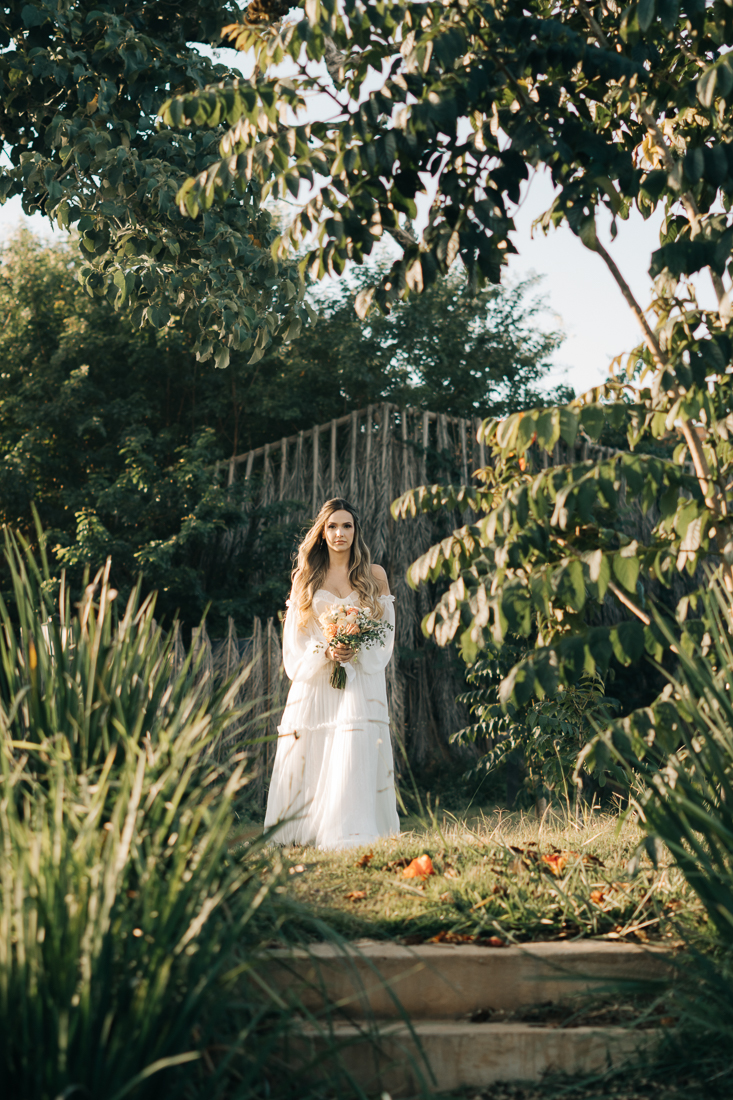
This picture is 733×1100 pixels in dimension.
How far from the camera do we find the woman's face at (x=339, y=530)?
5625 mm

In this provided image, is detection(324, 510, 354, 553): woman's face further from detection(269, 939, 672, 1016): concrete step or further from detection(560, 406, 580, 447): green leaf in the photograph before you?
detection(269, 939, 672, 1016): concrete step

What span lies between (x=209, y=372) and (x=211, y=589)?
13.5 ft

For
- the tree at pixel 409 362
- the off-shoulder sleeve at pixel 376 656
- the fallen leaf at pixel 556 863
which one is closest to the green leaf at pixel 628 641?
the fallen leaf at pixel 556 863

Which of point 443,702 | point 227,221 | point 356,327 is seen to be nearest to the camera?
point 227,221

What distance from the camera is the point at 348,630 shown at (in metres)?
5.29

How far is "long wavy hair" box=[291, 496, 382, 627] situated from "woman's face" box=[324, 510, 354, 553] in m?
0.03

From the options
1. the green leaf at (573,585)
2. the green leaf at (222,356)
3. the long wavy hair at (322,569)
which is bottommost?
the green leaf at (573,585)

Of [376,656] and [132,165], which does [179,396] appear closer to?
[132,165]

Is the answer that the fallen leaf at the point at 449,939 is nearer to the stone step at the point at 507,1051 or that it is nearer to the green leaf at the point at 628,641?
the stone step at the point at 507,1051

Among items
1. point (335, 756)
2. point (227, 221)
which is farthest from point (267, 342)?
point (335, 756)

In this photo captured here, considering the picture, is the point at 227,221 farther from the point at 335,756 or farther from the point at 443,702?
the point at 443,702

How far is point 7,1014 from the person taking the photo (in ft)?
5.05

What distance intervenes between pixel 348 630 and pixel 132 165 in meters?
2.90

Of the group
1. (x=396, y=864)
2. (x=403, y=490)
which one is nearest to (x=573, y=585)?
(x=396, y=864)
